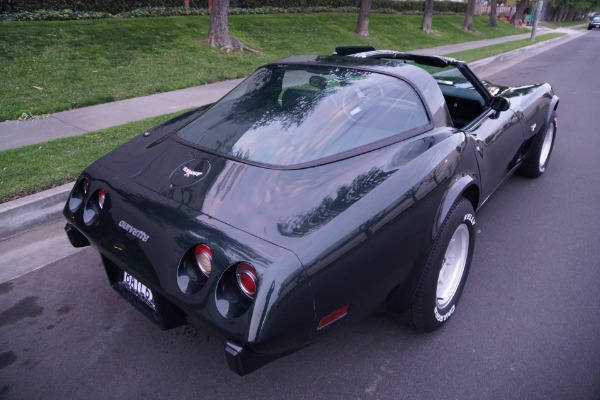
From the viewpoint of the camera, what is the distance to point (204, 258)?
1.80m

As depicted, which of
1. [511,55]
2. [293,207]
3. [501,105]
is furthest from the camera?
[511,55]

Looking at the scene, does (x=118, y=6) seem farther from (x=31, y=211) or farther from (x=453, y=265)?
(x=453, y=265)

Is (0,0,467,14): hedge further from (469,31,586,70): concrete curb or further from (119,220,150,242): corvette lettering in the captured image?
(119,220,150,242): corvette lettering

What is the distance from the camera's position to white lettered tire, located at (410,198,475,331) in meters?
2.25

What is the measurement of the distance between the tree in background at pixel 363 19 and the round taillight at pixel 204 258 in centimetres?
1544

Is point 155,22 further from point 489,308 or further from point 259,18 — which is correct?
point 489,308

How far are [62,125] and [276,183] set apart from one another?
491 centimetres

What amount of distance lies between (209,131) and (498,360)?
81.4 inches

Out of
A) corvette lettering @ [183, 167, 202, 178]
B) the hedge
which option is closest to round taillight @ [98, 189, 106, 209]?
corvette lettering @ [183, 167, 202, 178]

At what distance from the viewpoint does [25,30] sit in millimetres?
9258

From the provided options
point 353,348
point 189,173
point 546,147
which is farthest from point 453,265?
point 546,147

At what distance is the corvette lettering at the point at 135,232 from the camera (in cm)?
193

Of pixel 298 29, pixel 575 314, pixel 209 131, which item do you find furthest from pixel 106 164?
pixel 298 29

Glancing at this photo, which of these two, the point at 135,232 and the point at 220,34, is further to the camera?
the point at 220,34
